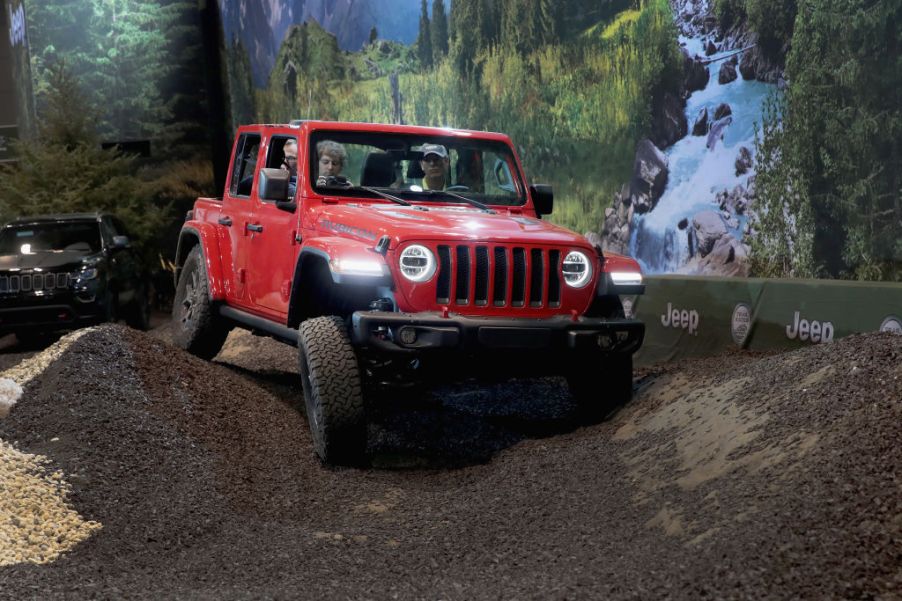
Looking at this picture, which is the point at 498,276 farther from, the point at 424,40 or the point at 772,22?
the point at 424,40

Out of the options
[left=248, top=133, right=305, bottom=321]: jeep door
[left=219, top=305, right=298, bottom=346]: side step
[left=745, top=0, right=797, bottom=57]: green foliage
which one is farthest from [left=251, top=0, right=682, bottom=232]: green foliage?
[left=219, top=305, right=298, bottom=346]: side step

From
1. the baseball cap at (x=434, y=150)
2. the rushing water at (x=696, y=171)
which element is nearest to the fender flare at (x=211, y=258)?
the baseball cap at (x=434, y=150)

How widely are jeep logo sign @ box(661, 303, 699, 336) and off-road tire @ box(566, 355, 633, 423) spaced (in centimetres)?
199

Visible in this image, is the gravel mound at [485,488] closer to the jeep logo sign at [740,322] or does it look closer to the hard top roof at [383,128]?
the jeep logo sign at [740,322]

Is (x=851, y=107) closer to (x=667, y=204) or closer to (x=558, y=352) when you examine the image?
(x=667, y=204)

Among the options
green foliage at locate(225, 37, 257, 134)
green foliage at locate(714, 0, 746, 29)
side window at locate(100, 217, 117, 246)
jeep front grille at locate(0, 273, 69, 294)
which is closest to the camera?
green foliage at locate(714, 0, 746, 29)

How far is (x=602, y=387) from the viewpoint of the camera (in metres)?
7.30

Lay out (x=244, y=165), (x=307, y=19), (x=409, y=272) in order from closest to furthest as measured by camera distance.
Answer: (x=409, y=272), (x=244, y=165), (x=307, y=19)

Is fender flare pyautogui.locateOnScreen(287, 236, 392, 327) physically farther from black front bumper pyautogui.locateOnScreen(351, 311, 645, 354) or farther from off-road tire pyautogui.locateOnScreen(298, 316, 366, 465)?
off-road tire pyautogui.locateOnScreen(298, 316, 366, 465)

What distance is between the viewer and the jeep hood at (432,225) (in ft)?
21.0

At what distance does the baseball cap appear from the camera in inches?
305

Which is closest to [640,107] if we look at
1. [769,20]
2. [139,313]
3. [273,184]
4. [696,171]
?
[696,171]

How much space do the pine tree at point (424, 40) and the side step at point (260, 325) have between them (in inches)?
267

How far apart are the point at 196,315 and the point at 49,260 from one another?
479 cm
